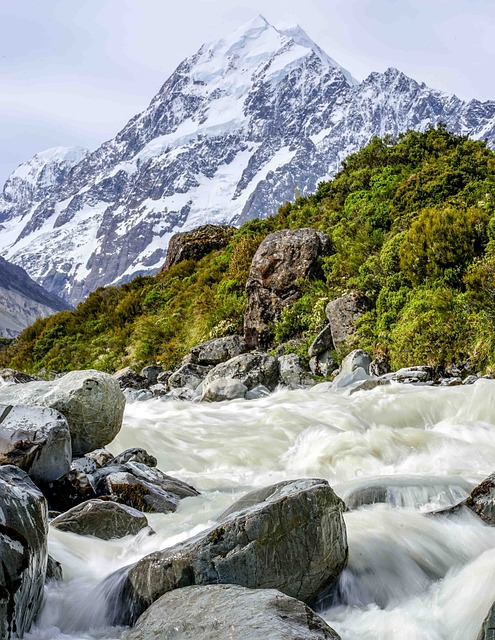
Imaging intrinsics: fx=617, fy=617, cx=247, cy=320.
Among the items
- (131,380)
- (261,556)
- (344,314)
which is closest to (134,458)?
(261,556)

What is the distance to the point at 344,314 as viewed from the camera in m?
16.8

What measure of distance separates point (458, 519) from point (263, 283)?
1501cm

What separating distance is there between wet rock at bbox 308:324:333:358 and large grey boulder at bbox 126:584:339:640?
13100 mm

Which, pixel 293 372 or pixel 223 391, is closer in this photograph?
pixel 223 391

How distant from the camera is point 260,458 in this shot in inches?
370

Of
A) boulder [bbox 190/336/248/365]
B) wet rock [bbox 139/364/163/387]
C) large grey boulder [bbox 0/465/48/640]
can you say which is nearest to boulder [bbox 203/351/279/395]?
boulder [bbox 190/336/248/365]

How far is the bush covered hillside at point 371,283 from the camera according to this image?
46.8ft

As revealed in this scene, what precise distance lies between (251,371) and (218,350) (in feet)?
12.0

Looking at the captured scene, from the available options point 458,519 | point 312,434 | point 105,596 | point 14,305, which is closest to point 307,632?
point 105,596

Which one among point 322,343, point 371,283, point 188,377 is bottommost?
point 188,377

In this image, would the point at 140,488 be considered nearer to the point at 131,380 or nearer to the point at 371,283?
the point at 371,283

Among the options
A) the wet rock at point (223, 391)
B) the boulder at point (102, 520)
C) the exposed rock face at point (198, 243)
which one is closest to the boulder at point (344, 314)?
the wet rock at point (223, 391)

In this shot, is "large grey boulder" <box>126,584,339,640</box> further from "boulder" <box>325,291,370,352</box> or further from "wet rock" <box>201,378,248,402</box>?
"boulder" <box>325,291,370,352</box>

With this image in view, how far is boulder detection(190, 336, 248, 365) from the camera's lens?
62.7 ft
